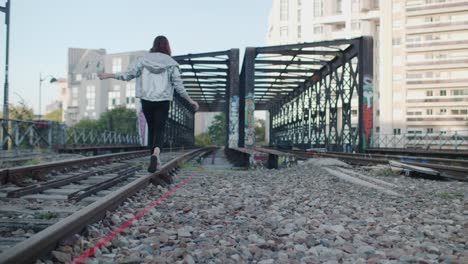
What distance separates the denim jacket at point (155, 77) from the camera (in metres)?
5.68

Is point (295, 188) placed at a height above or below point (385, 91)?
below

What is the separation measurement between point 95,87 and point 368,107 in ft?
286

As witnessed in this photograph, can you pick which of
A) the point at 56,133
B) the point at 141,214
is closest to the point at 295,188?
the point at 141,214

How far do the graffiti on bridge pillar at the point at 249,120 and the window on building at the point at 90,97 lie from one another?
83.1m

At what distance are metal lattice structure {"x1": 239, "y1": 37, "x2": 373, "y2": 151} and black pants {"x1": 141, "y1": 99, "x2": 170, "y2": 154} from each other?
552 inches

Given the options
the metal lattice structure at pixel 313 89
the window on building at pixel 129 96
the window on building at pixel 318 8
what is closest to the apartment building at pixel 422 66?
the window on building at pixel 318 8

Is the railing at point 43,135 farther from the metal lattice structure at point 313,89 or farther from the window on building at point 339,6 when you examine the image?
the window on building at point 339,6

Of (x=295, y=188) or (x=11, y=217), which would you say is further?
(x=295, y=188)

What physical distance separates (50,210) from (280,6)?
245ft

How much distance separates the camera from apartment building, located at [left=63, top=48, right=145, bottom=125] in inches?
3629

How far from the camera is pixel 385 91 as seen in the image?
57.7 metres

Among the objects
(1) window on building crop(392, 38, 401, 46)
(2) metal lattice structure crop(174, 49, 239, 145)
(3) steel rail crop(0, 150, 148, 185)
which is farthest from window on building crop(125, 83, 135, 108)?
(3) steel rail crop(0, 150, 148, 185)

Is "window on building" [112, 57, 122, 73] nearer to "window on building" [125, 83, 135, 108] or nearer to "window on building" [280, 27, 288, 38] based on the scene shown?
"window on building" [125, 83, 135, 108]

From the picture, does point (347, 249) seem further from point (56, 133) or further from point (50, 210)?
point (56, 133)
